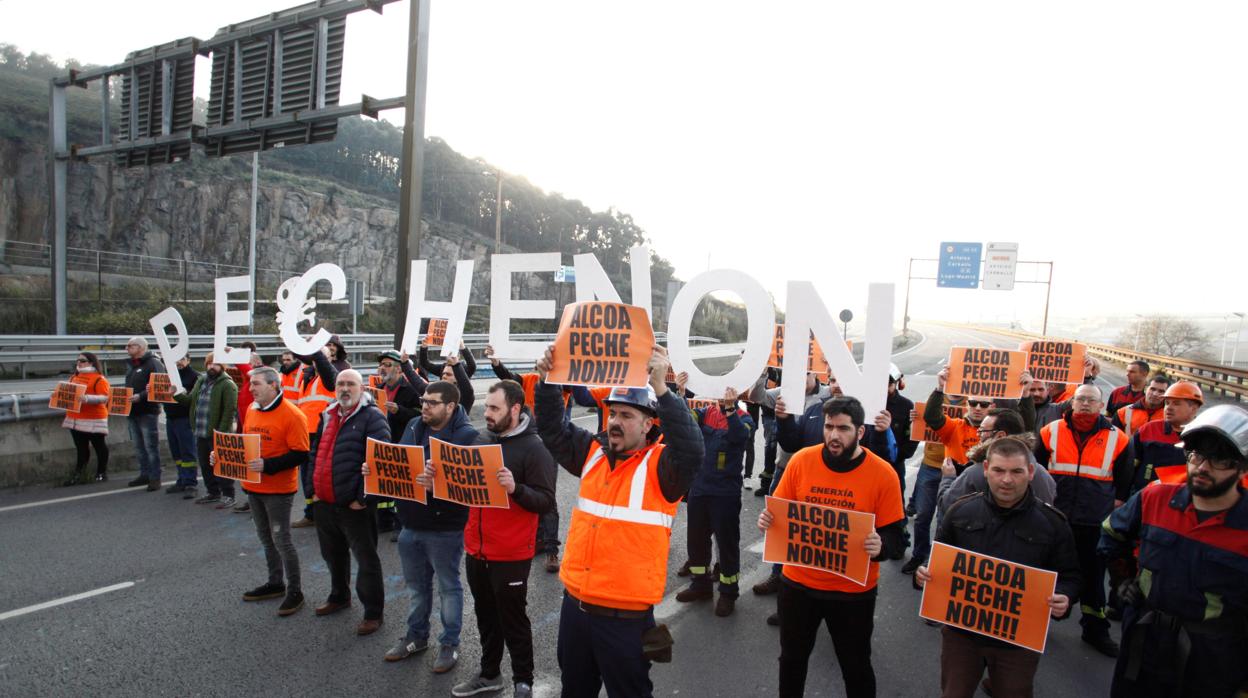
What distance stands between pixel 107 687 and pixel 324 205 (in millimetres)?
52037

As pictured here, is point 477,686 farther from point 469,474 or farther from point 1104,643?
point 1104,643

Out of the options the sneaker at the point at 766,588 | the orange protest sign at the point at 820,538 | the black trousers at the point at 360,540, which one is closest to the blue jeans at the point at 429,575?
the black trousers at the point at 360,540

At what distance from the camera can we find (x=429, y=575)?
4781mm

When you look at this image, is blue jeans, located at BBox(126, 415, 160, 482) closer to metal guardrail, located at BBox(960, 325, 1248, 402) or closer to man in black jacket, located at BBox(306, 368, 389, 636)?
man in black jacket, located at BBox(306, 368, 389, 636)

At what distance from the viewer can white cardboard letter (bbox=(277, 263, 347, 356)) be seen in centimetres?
675

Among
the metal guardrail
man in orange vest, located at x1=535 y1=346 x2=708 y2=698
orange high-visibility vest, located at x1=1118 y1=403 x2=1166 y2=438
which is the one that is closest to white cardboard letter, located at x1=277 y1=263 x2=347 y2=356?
man in orange vest, located at x1=535 y1=346 x2=708 y2=698

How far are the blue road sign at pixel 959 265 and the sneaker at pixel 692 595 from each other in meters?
38.2


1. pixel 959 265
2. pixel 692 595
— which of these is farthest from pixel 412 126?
pixel 959 265

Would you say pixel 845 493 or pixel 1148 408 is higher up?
pixel 1148 408

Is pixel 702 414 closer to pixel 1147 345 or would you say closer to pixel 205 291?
pixel 205 291

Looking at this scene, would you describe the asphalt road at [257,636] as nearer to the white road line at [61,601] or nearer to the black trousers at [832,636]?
the white road line at [61,601]

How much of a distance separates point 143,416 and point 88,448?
0.89 meters

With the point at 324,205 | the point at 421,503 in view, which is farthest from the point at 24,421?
the point at 324,205

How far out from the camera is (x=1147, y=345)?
50750 mm
